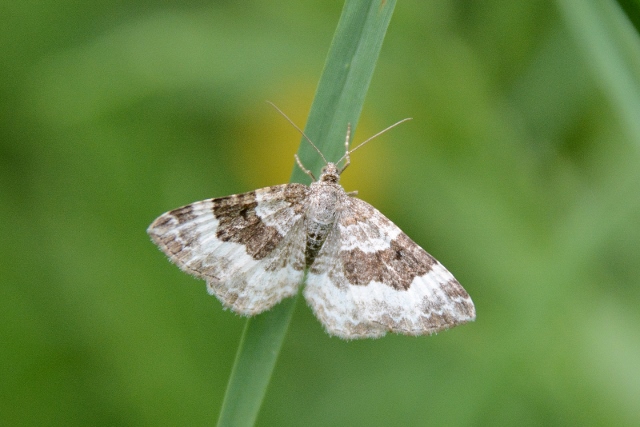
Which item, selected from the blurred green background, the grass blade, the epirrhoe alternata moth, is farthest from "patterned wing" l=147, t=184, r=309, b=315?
the blurred green background

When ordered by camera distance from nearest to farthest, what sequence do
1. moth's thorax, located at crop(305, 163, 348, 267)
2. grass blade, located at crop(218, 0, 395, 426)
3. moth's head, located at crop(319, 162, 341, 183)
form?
grass blade, located at crop(218, 0, 395, 426) < moth's head, located at crop(319, 162, 341, 183) < moth's thorax, located at crop(305, 163, 348, 267)

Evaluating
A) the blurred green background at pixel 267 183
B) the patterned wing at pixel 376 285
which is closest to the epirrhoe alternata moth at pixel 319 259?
the patterned wing at pixel 376 285

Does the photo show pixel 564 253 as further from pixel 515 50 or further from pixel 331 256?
pixel 515 50

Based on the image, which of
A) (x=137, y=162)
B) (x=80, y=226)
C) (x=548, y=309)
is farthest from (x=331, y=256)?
(x=80, y=226)

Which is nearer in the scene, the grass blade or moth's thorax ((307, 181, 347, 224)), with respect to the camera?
the grass blade

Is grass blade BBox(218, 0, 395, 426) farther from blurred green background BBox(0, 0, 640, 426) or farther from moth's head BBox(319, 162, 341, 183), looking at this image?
blurred green background BBox(0, 0, 640, 426)

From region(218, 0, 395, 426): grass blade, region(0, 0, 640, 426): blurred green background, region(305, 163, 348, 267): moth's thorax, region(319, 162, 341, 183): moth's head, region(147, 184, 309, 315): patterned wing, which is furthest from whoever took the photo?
region(0, 0, 640, 426): blurred green background

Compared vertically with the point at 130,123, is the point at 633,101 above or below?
above
